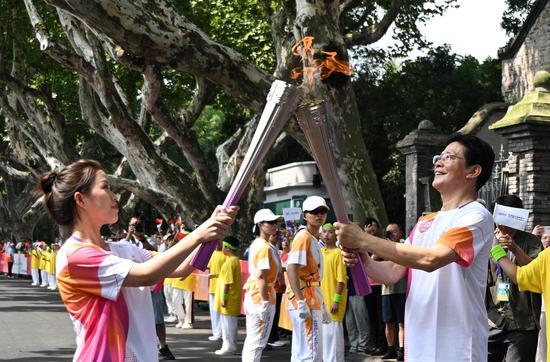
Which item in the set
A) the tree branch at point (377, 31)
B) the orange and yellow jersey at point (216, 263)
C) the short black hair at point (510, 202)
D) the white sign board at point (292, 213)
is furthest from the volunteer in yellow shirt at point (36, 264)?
the short black hair at point (510, 202)

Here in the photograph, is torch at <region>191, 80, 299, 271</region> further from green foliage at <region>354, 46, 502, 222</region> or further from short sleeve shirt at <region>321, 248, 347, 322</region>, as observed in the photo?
green foliage at <region>354, 46, 502, 222</region>

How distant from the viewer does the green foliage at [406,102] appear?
34.7 m

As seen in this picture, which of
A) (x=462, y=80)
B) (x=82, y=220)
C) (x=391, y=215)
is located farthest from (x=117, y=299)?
(x=462, y=80)

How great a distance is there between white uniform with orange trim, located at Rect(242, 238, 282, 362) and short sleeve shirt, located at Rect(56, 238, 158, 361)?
241 inches

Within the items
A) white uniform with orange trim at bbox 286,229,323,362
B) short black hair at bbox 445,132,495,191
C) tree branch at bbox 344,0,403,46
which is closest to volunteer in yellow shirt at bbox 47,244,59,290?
tree branch at bbox 344,0,403,46

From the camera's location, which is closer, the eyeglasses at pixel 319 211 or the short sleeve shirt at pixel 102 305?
the short sleeve shirt at pixel 102 305

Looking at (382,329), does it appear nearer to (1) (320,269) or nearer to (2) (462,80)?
(1) (320,269)

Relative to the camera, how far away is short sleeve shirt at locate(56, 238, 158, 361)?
405 cm

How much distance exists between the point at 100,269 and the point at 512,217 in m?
3.07

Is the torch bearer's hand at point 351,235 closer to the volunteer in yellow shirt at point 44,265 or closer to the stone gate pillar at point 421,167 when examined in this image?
the stone gate pillar at point 421,167

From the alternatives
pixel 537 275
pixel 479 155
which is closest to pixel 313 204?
pixel 537 275

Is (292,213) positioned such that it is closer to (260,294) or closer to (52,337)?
(52,337)

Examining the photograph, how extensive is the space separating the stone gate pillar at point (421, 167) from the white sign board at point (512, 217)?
9705 mm

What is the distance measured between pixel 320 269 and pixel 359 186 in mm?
5034
